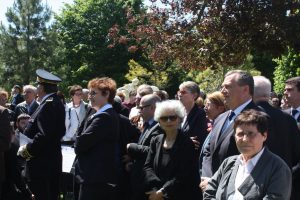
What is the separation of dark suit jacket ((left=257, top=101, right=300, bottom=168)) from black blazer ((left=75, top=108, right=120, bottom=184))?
1803 mm

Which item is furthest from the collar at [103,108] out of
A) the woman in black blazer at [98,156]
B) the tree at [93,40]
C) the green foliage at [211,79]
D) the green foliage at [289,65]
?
the tree at [93,40]

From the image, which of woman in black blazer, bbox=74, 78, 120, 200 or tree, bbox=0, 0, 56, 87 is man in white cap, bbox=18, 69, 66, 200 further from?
tree, bbox=0, 0, 56, 87

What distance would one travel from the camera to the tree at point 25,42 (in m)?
50.9

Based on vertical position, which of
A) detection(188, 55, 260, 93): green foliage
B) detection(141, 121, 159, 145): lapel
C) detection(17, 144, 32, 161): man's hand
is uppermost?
detection(188, 55, 260, 93): green foliage

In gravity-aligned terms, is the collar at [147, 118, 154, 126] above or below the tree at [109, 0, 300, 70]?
below

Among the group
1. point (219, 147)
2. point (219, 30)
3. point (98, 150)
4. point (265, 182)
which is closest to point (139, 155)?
point (98, 150)

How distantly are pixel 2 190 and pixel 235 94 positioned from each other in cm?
313

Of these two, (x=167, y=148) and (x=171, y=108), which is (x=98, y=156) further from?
(x=171, y=108)

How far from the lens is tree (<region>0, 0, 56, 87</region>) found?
50.9m

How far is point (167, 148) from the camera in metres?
6.22

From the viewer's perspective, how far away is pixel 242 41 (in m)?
14.3

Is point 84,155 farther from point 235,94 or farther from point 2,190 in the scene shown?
point 235,94

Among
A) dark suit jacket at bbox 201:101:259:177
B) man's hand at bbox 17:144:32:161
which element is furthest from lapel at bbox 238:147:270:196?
man's hand at bbox 17:144:32:161

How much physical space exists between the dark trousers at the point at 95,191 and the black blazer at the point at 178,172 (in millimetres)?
540
